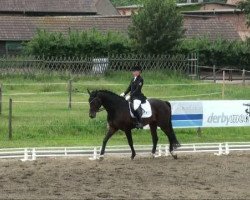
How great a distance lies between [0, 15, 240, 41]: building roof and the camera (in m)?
49.5

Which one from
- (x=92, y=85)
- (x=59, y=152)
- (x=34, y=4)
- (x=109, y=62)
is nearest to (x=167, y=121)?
(x=59, y=152)

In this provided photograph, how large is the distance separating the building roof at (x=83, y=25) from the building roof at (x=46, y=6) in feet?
23.9

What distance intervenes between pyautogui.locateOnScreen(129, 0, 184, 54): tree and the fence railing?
38.6 inches

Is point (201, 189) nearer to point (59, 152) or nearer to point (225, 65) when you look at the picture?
point (59, 152)

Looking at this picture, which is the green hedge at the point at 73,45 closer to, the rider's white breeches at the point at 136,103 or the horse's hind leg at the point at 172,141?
the horse's hind leg at the point at 172,141

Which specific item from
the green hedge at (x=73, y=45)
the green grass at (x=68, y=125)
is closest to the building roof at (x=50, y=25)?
the green hedge at (x=73, y=45)

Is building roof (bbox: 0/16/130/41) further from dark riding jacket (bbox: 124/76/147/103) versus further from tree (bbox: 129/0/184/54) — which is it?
dark riding jacket (bbox: 124/76/147/103)

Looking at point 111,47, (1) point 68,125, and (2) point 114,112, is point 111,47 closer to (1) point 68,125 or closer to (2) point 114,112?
(1) point 68,125

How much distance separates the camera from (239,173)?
1470 centimetres

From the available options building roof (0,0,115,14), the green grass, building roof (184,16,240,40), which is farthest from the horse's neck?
building roof (0,0,115,14)

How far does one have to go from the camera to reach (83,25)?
52125mm

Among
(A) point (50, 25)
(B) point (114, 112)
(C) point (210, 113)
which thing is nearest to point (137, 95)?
(B) point (114, 112)

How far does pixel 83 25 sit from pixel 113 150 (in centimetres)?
3537

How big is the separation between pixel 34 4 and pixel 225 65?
882 inches
